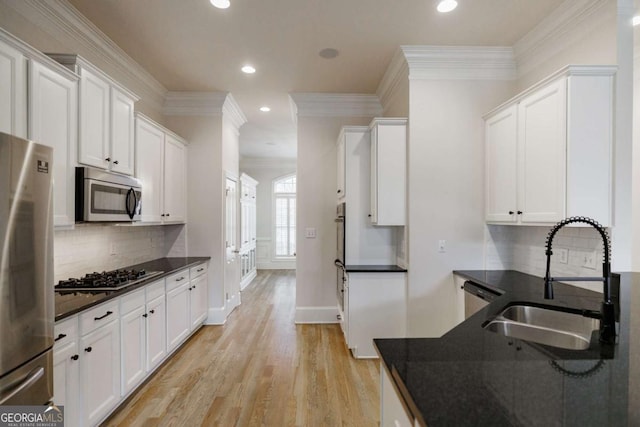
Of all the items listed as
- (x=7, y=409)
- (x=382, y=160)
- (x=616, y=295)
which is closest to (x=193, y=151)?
(x=382, y=160)

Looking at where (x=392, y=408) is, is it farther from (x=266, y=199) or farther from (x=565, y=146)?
(x=266, y=199)

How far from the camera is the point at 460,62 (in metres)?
3.05

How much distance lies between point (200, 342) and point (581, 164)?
3.89 metres

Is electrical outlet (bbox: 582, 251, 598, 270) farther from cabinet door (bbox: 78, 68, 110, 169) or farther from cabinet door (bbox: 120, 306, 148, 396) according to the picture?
cabinet door (bbox: 78, 68, 110, 169)

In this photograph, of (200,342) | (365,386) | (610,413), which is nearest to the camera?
(610,413)

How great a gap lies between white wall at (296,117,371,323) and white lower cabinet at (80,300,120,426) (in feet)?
7.75

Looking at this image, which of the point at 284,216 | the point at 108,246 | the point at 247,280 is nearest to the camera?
the point at 108,246

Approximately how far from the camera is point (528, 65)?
289 centimetres

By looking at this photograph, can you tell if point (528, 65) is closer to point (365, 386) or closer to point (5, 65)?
point (365, 386)

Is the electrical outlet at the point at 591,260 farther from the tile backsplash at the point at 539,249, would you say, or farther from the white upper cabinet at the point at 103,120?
the white upper cabinet at the point at 103,120

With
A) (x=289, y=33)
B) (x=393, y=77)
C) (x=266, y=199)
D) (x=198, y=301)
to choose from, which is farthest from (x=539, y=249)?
(x=266, y=199)

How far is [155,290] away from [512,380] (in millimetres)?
2730

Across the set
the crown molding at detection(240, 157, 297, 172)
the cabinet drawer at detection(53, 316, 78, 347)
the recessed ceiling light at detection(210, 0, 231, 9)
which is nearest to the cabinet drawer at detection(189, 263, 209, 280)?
the cabinet drawer at detection(53, 316, 78, 347)

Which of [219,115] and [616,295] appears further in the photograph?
[219,115]
